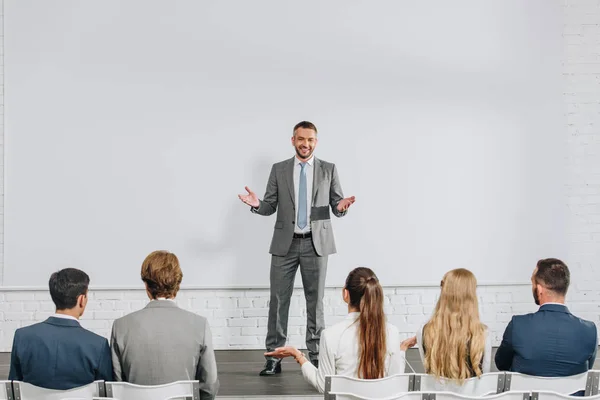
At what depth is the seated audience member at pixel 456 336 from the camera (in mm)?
3041

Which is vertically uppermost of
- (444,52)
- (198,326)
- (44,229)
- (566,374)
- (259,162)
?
(444,52)

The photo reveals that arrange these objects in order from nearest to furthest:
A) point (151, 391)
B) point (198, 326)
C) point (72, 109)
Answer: point (151, 391) < point (198, 326) < point (72, 109)

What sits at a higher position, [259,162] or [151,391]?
[259,162]

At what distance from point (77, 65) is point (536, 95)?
11.1ft

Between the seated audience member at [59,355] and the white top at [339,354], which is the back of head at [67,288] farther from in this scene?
the white top at [339,354]

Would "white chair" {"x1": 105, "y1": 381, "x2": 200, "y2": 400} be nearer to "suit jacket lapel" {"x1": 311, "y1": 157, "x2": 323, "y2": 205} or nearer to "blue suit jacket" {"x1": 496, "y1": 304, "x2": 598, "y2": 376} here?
"blue suit jacket" {"x1": 496, "y1": 304, "x2": 598, "y2": 376}

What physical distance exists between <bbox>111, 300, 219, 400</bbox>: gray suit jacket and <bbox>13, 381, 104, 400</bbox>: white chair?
0.21 meters

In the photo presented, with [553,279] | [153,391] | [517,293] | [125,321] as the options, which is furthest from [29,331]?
[517,293]

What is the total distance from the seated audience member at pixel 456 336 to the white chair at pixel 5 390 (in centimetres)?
160

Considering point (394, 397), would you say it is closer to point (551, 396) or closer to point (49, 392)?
point (551, 396)

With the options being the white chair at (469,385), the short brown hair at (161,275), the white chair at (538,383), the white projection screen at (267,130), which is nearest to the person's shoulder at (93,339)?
the short brown hair at (161,275)

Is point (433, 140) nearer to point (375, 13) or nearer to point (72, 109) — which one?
point (375, 13)

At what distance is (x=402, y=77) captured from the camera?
572 centimetres

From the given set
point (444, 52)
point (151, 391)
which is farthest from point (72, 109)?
point (151, 391)
